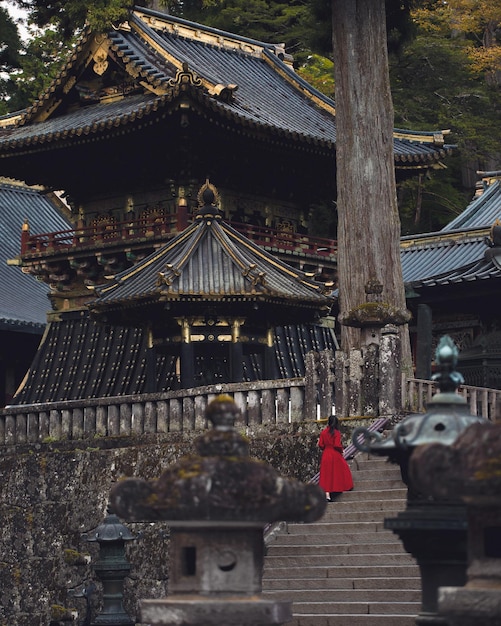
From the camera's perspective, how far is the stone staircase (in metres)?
19.3

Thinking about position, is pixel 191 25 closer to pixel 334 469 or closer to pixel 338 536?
pixel 334 469

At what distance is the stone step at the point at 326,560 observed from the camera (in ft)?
66.8

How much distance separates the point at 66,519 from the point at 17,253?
17204 mm

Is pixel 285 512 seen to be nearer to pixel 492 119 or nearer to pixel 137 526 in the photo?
pixel 137 526

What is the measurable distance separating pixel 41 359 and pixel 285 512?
2551cm

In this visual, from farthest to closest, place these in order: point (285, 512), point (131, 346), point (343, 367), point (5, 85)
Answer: point (5, 85) < point (131, 346) < point (343, 367) < point (285, 512)

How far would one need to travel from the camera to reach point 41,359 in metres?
37.1

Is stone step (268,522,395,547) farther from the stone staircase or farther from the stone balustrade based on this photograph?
the stone balustrade

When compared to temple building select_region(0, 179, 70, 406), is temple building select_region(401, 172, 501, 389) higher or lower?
lower

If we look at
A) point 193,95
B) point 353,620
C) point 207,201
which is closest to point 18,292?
point 193,95

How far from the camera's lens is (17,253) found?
4350 centimetres

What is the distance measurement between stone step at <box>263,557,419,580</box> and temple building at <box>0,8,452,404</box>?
11.7m

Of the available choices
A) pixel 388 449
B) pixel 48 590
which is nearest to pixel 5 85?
pixel 48 590

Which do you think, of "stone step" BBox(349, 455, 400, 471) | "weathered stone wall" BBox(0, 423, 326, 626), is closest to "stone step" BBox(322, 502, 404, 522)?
"stone step" BBox(349, 455, 400, 471)
